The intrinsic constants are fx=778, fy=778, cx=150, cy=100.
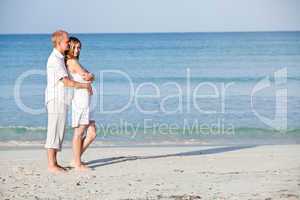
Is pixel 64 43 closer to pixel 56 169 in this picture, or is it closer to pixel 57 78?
pixel 57 78

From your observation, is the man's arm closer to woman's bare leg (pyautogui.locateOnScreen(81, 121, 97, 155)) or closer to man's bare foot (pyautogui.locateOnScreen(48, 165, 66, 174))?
woman's bare leg (pyautogui.locateOnScreen(81, 121, 97, 155))

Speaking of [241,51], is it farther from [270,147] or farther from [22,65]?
[270,147]

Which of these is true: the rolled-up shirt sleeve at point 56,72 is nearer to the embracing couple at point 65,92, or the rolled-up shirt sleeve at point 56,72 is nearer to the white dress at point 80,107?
the embracing couple at point 65,92

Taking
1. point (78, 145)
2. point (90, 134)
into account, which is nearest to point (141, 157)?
point (90, 134)

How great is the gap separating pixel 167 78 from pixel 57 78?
791 inches

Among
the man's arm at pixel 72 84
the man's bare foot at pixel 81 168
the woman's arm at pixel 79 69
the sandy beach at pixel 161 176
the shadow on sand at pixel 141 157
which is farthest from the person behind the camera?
the shadow on sand at pixel 141 157

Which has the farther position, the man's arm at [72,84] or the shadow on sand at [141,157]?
the shadow on sand at [141,157]

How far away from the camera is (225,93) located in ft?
73.8

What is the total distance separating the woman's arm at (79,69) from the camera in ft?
26.1

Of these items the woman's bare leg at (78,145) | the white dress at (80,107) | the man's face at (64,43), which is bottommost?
the woman's bare leg at (78,145)

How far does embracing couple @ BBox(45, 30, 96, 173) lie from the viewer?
786 cm

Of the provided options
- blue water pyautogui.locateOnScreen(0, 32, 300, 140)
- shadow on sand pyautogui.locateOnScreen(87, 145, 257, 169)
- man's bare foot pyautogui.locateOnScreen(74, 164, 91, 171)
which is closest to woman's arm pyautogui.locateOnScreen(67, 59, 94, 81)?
man's bare foot pyautogui.locateOnScreen(74, 164, 91, 171)

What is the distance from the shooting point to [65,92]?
26.1 ft

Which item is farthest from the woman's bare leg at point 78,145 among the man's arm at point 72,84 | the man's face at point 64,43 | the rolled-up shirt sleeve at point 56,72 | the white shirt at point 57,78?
the man's face at point 64,43
